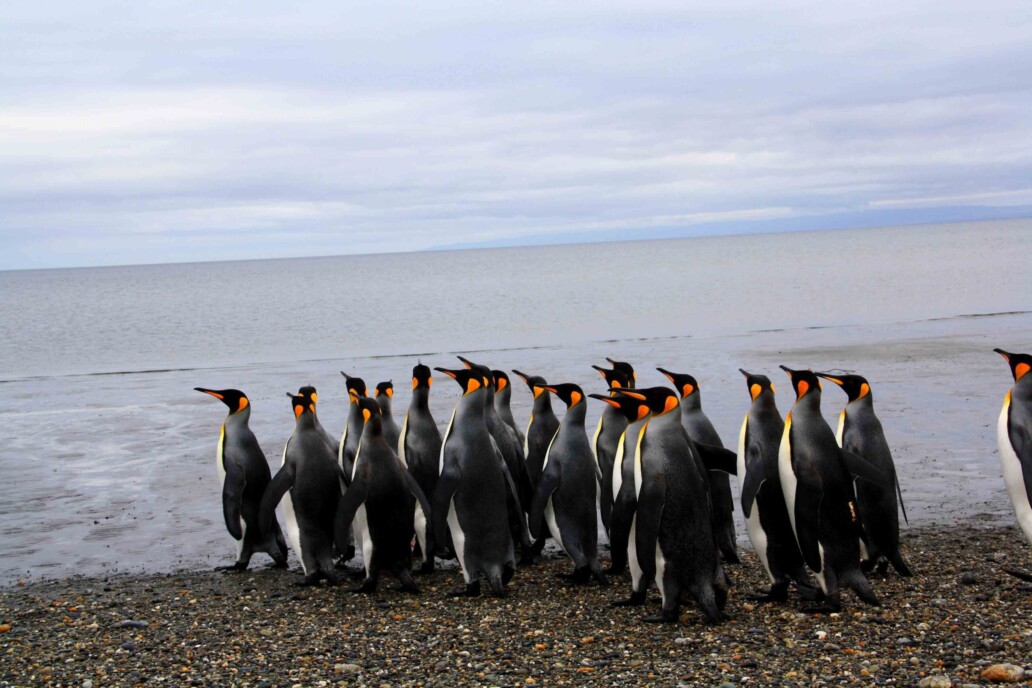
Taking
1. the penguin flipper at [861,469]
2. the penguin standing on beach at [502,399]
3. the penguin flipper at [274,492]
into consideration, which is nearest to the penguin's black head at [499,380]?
the penguin standing on beach at [502,399]

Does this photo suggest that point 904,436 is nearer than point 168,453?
Yes

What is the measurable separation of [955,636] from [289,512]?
413cm

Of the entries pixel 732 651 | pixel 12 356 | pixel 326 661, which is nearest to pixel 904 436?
pixel 732 651

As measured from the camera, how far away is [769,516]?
6043 millimetres

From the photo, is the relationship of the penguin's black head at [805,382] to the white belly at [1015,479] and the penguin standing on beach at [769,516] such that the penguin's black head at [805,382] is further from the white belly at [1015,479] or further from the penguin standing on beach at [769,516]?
the white belly at [1015,479]

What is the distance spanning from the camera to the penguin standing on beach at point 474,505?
253 inches

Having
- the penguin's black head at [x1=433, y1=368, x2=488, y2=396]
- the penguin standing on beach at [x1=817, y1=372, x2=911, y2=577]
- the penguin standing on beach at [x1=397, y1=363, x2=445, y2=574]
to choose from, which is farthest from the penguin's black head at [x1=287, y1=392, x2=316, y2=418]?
the penguin standing on beach at [x1=817, y1=372, x2=911, y2=577]

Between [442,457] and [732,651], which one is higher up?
[442,457]

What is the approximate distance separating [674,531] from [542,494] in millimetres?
1250

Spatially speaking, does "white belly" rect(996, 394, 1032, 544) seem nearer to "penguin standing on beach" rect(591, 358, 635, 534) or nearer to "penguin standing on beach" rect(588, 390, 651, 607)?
"penguin standing on beach" rect(588, 390, 651, 607)

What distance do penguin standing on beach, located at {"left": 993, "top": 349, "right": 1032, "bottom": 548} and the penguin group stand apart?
1cm

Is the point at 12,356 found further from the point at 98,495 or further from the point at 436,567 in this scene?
the point at 436,567

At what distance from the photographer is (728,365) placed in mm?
17719

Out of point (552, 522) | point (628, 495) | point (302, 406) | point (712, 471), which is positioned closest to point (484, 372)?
point (552, 522)
